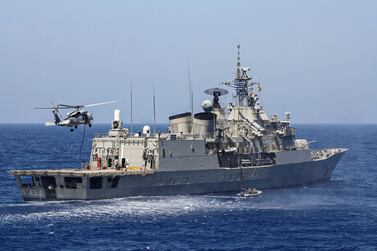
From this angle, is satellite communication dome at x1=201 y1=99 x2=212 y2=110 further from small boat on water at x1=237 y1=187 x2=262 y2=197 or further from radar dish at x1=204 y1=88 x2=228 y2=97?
small boat on water at x1=237 y1=187 x2=262 y2=197

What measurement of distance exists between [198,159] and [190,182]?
2093 millimetres

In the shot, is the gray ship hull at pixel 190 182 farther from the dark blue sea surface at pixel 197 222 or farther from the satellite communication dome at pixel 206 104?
the satellite communication dome at pixel 206 104

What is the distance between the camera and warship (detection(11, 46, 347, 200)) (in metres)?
50.7

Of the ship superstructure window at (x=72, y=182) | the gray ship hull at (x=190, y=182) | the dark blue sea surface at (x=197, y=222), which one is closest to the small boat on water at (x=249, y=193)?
the dark blue sea surface at (x=197, y=222)

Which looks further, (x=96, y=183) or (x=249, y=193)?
(x=249, y=193)

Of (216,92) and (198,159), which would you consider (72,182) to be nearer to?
(198,159)

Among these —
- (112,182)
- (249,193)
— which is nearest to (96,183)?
(112,182)

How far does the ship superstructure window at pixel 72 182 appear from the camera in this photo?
49.8m

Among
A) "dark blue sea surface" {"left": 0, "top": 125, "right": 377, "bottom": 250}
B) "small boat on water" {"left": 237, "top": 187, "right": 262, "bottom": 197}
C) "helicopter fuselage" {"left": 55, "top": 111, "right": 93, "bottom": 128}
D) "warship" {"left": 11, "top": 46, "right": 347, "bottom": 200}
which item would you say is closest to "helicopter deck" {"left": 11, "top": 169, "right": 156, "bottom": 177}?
"warship" {"left": 11, "top": 46, "right": 347, "bottom": 200}

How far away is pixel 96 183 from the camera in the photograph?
165 ft

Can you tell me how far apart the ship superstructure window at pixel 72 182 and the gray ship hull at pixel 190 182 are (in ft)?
0.70

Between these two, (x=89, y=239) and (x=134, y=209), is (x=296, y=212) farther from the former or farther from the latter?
(x=89, y=239)

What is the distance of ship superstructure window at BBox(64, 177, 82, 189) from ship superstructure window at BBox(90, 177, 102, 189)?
90 centimetres

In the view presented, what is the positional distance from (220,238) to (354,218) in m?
11.6
